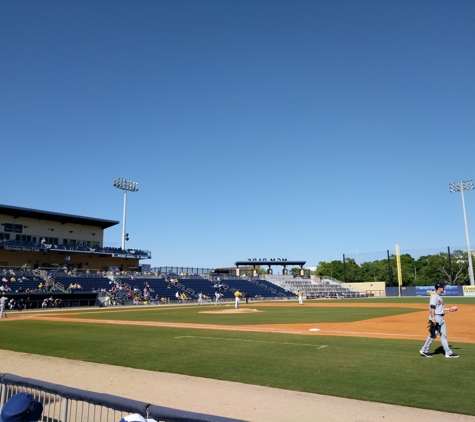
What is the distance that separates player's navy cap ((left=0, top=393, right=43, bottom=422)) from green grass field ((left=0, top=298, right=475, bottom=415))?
229 inches

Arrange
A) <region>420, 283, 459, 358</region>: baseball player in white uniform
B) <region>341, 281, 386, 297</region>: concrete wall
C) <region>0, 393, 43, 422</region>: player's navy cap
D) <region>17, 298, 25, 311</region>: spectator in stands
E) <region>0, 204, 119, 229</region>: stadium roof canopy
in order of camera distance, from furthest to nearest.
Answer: <region>341, 281, 386, 297</region>: concrete wall → <region>0, 204, 119, 229</region>: stadium roof canopy → <region>17, 298, 25, 311</region>: spectator in stands → <region>420, 283, 459, 358</region>: baseball player in white uniform → <region>0, 393, 43, 422</region>: player's navy cap

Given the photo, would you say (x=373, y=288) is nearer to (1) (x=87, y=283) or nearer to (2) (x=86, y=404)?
(1) (x=87, y=283)

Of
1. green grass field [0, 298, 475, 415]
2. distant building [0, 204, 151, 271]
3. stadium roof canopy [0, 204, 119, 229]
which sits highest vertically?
stadium roof canopy [0, 204, 119, 229]

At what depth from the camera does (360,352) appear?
1170 centimetres

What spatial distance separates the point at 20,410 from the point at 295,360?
858cm

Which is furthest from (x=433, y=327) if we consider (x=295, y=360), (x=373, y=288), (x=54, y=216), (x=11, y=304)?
(x=373, y=288)

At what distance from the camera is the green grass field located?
7.76 metres

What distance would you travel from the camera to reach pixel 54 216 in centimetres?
6050

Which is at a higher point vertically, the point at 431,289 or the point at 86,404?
the point at 86,404

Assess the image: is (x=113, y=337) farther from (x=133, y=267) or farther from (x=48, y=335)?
(x=133, y=267)

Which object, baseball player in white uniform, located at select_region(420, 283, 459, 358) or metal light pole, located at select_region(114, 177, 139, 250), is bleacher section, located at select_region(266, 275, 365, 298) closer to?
metal light pole, located at select_region(114, 177, 139, 250)

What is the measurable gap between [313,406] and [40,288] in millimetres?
45166

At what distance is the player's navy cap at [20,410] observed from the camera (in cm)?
310

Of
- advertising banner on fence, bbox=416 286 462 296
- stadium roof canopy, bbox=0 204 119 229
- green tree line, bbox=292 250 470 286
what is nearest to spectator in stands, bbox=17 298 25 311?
stadium roof canopy, bbox=0 204 119 229
